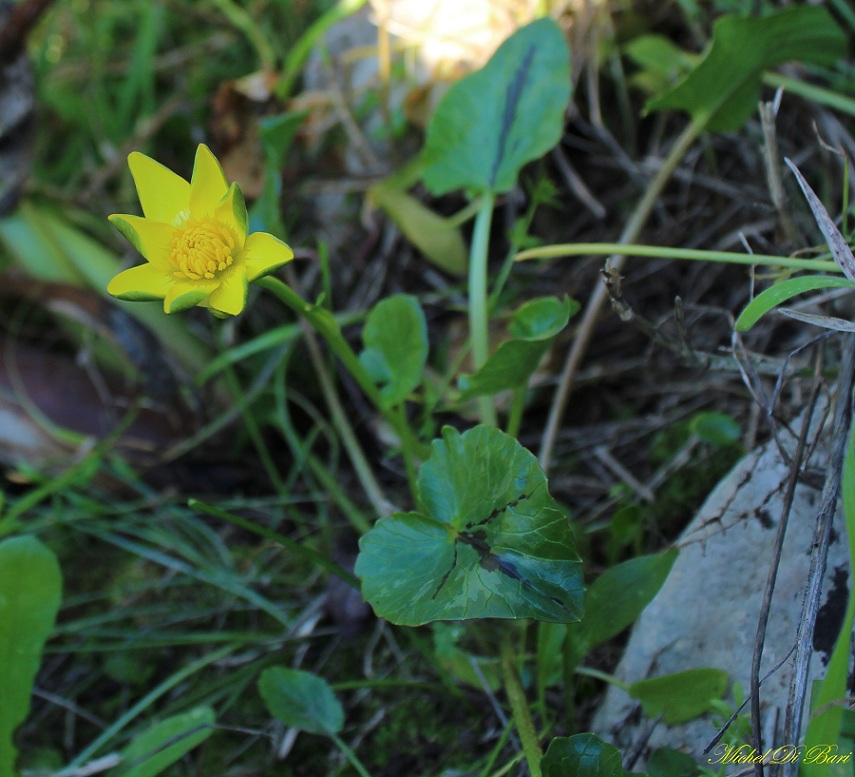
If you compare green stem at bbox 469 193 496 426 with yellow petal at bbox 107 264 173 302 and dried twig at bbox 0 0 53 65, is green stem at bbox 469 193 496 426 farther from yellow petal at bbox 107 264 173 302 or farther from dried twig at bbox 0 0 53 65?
dried twig at bbox 0 0 53 65

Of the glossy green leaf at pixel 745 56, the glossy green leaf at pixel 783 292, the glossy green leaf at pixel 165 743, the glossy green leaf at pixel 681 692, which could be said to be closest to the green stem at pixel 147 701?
the glossy green leaf at pixel 165 743

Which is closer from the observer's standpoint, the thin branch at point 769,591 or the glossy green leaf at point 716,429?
the thin branch at point 769,591

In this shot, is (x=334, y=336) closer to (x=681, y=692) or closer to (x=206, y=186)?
(x=206, y=186)

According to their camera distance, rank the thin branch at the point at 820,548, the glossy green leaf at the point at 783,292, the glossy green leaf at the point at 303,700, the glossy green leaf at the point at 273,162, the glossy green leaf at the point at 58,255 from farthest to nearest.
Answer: the glossy green leaf at the point at 58,255
the glossy green leaf at the point at 273,162
the glossy green leaf at the point at 303,700
the glossy green leaf at the point at 783,292
the thin branch at the point at 820,548


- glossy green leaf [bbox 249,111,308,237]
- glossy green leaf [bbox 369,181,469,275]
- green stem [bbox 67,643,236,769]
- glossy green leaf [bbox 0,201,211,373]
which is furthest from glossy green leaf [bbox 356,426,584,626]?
glossy green leaf [bbox 0,201,211,373]

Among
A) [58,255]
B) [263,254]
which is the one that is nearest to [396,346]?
[263,254]

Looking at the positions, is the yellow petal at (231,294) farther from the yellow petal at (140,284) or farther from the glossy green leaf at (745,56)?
the glossy green leaf at (745,56)
